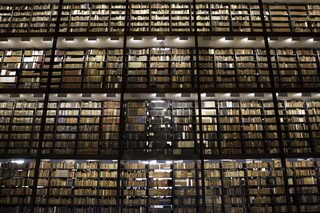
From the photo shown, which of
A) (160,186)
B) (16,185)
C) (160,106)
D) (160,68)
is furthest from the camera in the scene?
(160,68)

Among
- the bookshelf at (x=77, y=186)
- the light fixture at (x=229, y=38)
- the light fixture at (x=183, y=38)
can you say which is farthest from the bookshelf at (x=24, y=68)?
the light fixture at (x=229, y=38)

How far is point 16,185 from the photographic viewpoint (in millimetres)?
4902

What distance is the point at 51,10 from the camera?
5.80 m

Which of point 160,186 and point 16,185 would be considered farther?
point 16,185

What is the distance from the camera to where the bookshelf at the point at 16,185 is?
481cm

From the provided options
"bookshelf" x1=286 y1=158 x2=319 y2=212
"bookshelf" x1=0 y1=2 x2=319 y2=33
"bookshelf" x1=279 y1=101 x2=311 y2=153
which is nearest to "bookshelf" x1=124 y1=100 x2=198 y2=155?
"bookshelf" x1=0 y1=2 x2=319 y2=33

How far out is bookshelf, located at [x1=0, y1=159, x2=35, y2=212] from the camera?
189 inches

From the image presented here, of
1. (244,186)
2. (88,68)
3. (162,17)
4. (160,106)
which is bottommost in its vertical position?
(244,186)

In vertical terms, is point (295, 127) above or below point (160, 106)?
below

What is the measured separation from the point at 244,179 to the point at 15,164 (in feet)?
18.2

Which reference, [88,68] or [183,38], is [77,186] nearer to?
[88,68]

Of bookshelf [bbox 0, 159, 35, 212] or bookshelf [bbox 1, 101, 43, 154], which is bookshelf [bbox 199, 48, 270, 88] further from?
bookshelf [bbox 0, 159, 35, 212]

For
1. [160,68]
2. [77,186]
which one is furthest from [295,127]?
[77,186]

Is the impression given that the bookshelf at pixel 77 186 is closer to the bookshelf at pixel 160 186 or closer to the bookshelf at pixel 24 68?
the bookshelf at pixel 160 186
